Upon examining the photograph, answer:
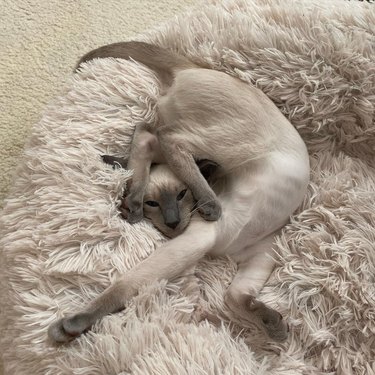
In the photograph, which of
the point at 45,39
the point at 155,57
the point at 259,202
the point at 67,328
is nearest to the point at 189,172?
the point at 259,202

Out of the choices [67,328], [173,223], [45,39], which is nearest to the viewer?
[67,328]

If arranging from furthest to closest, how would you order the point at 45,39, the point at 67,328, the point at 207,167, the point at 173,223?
the point at 45,39 < the point at 207,167 < the point at 173,223 < the point at 67,328

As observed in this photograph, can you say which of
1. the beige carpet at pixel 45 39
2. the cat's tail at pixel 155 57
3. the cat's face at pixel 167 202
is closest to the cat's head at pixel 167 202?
the cat's face at pixel 167 202

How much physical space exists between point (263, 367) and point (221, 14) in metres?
0.91

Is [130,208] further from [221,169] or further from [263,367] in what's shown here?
[263,367]

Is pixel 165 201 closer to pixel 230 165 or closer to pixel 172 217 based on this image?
pixel 172 217

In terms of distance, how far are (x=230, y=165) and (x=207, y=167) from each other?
0.21 ft

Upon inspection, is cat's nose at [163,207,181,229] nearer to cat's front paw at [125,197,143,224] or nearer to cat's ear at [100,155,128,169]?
cat's front paw at [125,197,143,224]

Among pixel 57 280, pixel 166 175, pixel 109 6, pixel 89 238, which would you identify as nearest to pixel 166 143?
pixel 166 175

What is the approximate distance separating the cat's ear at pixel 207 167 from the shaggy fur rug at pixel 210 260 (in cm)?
18

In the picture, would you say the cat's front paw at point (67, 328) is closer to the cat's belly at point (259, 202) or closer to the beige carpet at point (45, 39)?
the cat's belly at point (259, 202)

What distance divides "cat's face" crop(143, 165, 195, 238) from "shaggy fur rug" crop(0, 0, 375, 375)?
0.04 meters

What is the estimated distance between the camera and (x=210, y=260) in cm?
135

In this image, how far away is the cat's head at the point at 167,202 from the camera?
131 centimetres
